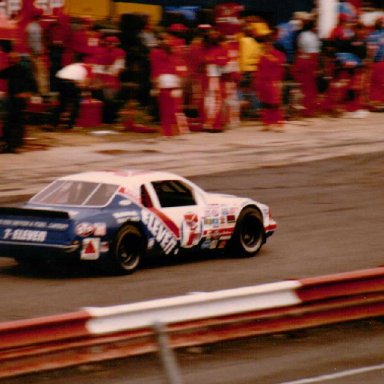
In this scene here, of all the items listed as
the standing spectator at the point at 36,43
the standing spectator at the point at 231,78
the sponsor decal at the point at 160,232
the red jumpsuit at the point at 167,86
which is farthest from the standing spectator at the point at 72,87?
the sponsor decal at the point at 160,232

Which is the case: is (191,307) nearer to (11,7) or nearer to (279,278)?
(279,278)

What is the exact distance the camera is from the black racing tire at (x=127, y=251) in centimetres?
1276

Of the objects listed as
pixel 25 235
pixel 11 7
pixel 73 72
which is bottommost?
pixel 73 72

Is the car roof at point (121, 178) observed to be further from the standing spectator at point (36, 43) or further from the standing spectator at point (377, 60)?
the standing spectator at point (377, 60)

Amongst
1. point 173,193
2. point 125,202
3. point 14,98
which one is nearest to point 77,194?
point 125,202

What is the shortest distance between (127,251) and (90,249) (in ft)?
1.94

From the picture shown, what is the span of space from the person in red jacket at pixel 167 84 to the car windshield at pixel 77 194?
9.16 meters

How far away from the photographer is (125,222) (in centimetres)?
1287

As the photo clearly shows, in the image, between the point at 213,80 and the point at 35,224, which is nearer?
the point at 35,224

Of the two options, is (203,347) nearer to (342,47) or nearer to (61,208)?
(61,208)

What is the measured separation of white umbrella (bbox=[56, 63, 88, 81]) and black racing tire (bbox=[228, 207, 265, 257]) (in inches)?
312

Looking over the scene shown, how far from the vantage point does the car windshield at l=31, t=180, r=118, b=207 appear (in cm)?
1298

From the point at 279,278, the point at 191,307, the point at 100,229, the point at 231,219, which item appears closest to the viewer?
the point at 191,307

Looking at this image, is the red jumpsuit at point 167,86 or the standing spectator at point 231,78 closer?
the red jumpsuit at point 167,86
